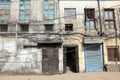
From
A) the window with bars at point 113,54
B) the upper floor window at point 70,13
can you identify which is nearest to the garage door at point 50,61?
the upper floor window at point 70,13

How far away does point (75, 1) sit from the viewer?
23.0 metres

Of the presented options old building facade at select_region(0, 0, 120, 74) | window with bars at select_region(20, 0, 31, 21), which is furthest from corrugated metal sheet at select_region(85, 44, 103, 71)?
window with bars at select_region(20, 0, 31, 21)

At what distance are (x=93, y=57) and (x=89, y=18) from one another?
13.3ft

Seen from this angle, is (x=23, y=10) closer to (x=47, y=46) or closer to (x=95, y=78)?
(x=47, y=46)

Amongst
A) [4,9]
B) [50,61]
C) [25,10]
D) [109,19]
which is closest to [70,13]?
[109,19]

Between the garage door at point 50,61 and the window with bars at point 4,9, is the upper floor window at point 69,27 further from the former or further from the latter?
the window with bars at point 4,9

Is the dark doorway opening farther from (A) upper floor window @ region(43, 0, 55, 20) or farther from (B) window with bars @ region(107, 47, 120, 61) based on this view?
(A) upper floor window @ region(43, 0, 55, 20)

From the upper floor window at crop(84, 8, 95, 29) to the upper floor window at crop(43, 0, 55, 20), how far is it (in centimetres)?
342

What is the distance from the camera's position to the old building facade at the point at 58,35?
69.8 feet

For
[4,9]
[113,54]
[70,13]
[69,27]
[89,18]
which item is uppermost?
[4,9]

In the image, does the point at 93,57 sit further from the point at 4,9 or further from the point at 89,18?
the point at 4,9

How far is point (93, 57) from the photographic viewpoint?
22.2m

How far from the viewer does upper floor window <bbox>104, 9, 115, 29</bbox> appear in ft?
75.1

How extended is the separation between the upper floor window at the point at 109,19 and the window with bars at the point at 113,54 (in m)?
2.29
